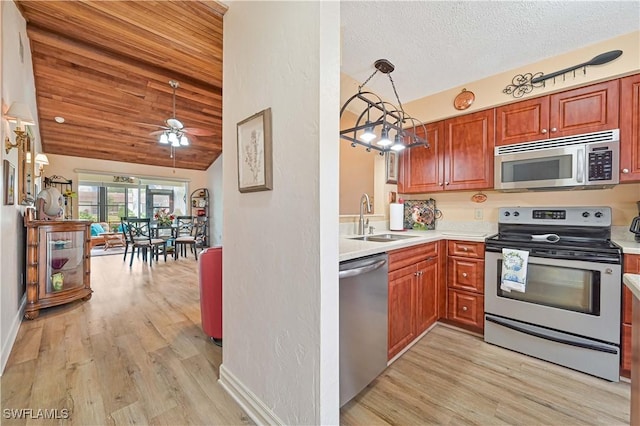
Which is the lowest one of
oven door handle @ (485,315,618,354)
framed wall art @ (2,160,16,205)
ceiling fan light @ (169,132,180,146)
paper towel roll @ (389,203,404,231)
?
oven door handle @ (485,315,618,354)

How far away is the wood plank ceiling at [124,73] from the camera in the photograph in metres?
1.99

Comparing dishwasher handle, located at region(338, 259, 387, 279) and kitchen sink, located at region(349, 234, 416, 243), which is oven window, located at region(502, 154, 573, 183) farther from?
dishwasher handle, located at region(338, 259, 387, 279)

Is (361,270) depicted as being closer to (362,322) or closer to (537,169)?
(362,322)

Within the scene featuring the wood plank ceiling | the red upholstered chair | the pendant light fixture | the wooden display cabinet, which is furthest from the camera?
the wooden display cabinet

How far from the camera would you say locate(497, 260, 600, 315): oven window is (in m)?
1.79

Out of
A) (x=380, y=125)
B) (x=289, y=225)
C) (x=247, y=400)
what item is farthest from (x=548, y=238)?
(x=247, y=400)

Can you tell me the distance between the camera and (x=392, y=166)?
10.1ft

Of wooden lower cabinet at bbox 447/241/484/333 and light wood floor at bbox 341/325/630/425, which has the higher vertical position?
wooden lower cabinet at bbox 447/241/484/333

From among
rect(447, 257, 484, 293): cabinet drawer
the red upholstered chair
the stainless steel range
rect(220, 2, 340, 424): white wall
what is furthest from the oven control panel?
the red upholstered chair

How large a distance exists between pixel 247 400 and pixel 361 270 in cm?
96

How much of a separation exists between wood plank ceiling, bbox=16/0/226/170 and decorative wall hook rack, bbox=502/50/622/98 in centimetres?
250

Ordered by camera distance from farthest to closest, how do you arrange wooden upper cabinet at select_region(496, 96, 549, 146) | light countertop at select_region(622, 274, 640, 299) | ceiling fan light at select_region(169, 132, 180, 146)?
ceiling fan light at select_region(169, 132, 180, 146), wooden upper cabinet at select_region(496, 96, 549, 146), light countertop at select_region(622, 274, 640, 299)

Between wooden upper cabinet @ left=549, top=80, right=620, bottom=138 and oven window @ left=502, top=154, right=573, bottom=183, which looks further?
oven window @ left=502, top=154, right=573, bottom=183

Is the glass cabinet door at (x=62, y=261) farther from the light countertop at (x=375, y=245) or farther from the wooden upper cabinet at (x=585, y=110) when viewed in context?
the wooden upper cabinet at (x=585, y=110)
